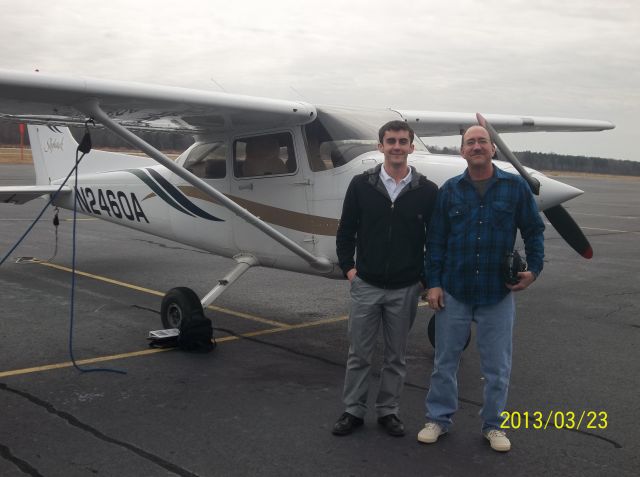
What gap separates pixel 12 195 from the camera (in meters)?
9.05

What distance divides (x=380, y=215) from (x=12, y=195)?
21.4 ft

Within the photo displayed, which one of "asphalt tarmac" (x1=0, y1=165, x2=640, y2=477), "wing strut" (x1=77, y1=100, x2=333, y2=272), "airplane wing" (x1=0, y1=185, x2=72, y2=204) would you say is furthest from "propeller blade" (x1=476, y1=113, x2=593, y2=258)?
"airplane wing" (x1=0, y1=185, x2=72, y2=204)

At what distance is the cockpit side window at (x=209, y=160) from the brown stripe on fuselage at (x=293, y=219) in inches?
14.2

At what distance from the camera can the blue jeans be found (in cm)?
391

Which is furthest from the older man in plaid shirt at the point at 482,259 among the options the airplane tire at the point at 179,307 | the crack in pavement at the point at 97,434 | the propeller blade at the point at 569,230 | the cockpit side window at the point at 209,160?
the cockpit side window at the point at 209,160

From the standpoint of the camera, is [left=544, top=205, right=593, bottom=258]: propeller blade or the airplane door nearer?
[left=544, top=205, right=593, bottom=258]: propeller blade

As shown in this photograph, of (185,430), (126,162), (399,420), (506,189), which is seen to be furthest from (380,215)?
(126,162)

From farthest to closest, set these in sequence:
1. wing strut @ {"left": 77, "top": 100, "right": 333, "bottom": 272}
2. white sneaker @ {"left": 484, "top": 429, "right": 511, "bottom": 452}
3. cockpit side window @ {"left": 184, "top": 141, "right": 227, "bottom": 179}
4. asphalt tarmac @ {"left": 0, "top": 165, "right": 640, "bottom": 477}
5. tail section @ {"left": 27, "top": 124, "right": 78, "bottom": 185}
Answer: tail section @ {"left": 27, "top": 124, "right": 78, "bottom": 185} < cockpit side window @ {"left": 184, "top": 141, "right": 227, "bottom": 179} < wing strut @ {"left": 77, "top": 100, "right": 333, "bottom": 272} < white sneaker @ {"left": 484, "top": 429, "right": 511, "bottom": 452} < asphalt tarmac @ {"left": 0, "top": 165, "right": 640, "bottom": 477}

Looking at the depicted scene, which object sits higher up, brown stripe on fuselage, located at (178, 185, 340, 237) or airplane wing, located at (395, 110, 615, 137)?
airplane wing, located at (395, 110, 615, 137)

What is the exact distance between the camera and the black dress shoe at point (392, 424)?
414 cm

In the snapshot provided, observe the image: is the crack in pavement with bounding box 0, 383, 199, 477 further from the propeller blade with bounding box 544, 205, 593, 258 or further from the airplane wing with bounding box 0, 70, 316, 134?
the propeller blade with bounding box 544, 205, 593, 258

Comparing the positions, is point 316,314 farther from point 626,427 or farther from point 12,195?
point 12,195

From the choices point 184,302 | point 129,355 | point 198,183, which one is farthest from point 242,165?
point 129,355

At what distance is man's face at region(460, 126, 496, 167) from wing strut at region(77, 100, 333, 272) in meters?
2.35
